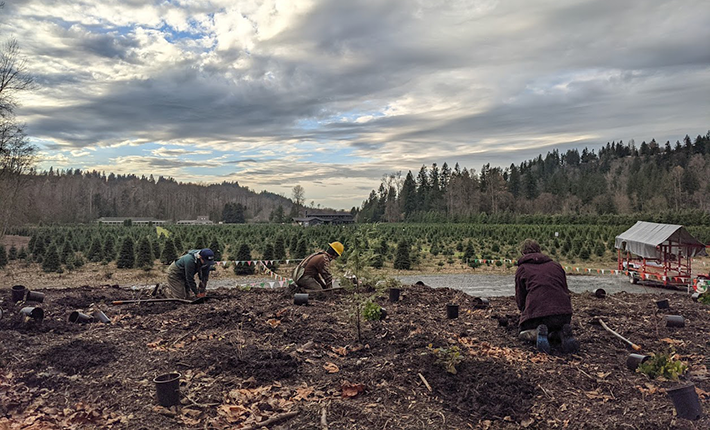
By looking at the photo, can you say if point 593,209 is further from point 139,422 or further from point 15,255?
point 139,422

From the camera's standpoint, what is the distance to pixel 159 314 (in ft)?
25.1

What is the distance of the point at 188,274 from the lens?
8672mm

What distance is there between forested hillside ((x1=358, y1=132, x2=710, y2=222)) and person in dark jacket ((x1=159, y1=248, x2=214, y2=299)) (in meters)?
42.6

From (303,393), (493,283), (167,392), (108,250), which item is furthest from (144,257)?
(303,393)

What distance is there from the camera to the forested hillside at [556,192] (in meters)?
52.9

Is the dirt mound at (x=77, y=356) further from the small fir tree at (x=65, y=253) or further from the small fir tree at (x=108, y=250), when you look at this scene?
the small fir tree at (x=108, y=250)

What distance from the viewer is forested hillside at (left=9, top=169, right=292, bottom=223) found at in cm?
7725

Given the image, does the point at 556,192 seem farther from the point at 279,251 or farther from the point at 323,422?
the point at 323,422

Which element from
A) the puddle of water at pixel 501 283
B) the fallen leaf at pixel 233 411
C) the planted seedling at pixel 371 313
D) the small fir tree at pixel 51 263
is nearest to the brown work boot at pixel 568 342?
the planted seedling at pixel 371 313

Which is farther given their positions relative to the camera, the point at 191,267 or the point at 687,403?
the point at 191,267

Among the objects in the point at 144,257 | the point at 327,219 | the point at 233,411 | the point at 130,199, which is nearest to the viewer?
the point at 233,411

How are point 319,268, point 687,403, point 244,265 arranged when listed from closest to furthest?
point 687,403 → point 319,268 → point 244,265

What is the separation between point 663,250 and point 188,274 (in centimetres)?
1439

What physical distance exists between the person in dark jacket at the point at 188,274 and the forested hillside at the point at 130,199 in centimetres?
6278
